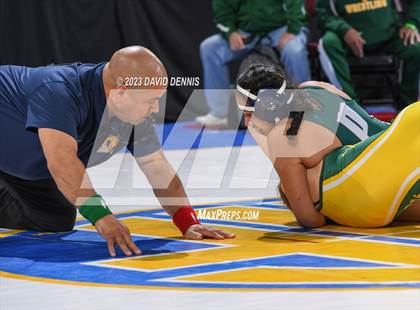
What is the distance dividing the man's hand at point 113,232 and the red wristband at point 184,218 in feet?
1.80

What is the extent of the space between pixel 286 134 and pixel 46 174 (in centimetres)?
119

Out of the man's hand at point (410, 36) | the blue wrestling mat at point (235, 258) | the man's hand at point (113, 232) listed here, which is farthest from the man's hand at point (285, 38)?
the man's hand at point (113, 232)

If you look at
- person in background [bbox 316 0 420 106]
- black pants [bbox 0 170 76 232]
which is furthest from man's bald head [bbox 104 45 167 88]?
person in background [bbox 316 0 420 106]

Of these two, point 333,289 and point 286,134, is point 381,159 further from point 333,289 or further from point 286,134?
point 333,289

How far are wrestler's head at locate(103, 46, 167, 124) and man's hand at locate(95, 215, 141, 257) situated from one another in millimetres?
514

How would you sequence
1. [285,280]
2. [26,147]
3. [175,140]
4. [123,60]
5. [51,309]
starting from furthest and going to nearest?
1. [175,140]
2. [26,147]
3. [123,60]
4. [285,280]
5. [51,309]

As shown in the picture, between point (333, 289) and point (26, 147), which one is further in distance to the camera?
point (26, 147)

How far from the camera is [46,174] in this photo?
5.25 m

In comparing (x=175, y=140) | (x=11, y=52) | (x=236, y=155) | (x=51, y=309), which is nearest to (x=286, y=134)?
(x=51, y=309)

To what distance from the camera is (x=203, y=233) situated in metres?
5.03

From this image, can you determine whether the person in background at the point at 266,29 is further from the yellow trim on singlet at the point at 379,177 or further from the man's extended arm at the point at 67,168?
the man's extended arm at the point at 67,168

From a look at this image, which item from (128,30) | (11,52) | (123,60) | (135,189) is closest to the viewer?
(123,60)

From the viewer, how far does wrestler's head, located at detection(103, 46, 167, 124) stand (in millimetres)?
4656

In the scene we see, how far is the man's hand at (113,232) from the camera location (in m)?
4.50
